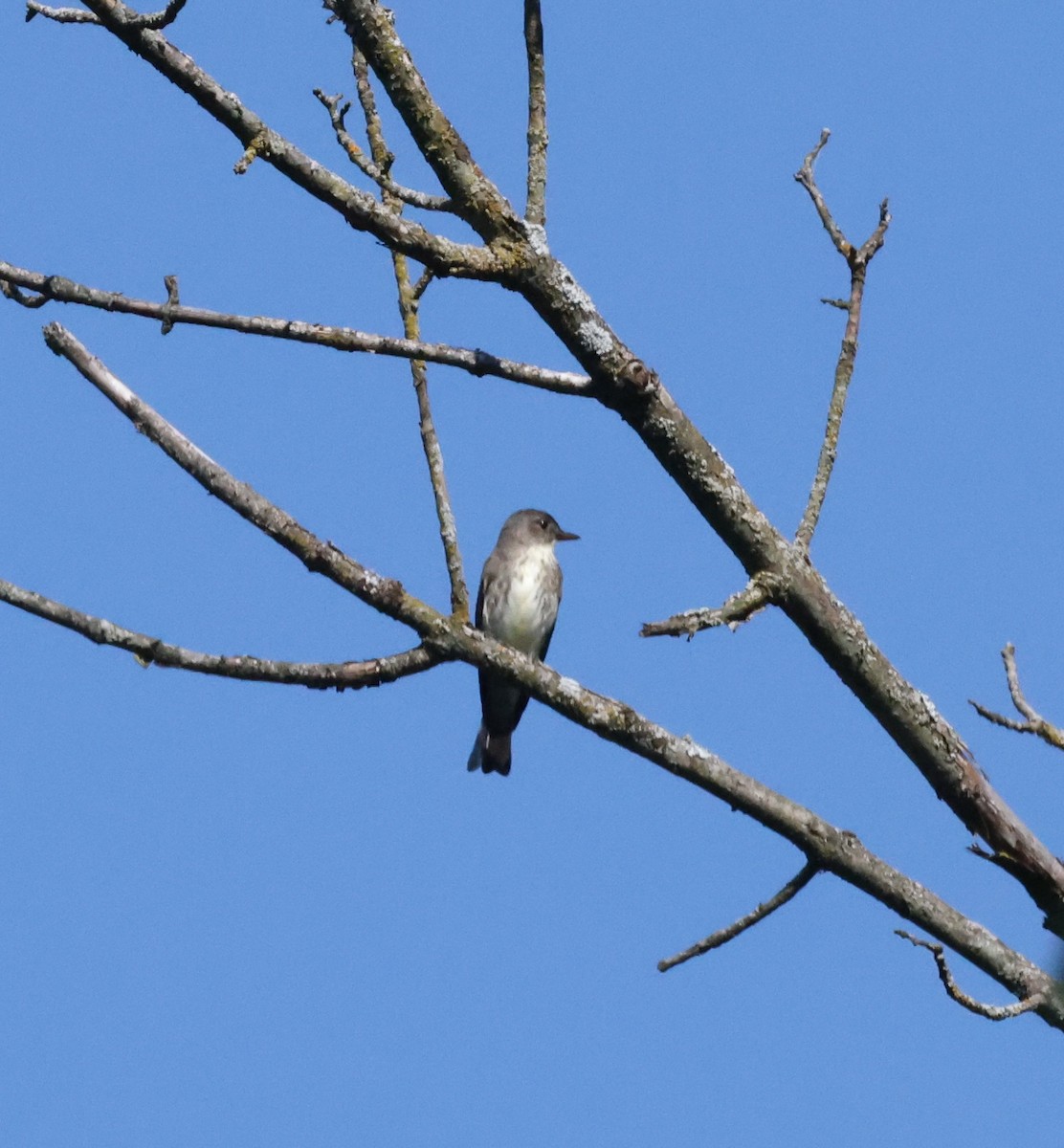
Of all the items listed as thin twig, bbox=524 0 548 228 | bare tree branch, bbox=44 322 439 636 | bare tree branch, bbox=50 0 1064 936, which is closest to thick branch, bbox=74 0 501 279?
bare tree branch, bbox=50 0 1064 936

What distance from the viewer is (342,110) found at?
442 centimetres

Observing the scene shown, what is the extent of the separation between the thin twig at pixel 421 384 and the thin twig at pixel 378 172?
0.14 feet

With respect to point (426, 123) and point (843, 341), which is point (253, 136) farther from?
point (843, 341)

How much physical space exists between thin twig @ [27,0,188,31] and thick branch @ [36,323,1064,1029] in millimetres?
975

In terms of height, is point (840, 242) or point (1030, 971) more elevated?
point (840, 242)

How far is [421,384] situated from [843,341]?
1353 mm

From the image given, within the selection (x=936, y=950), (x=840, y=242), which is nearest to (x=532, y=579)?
(x=840, y=242)

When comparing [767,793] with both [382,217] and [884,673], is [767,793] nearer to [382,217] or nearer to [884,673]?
[884,673]

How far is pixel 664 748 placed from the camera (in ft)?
14.1

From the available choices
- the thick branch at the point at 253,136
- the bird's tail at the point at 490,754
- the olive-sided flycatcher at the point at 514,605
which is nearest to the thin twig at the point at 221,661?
the thick branch at the point at 253,136

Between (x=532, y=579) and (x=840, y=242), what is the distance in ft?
20.7

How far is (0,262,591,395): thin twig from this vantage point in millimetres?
3943

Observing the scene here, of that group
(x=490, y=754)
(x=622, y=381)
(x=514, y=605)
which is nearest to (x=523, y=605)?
(x=514, y=605)

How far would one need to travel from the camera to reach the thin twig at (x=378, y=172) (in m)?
4.13
